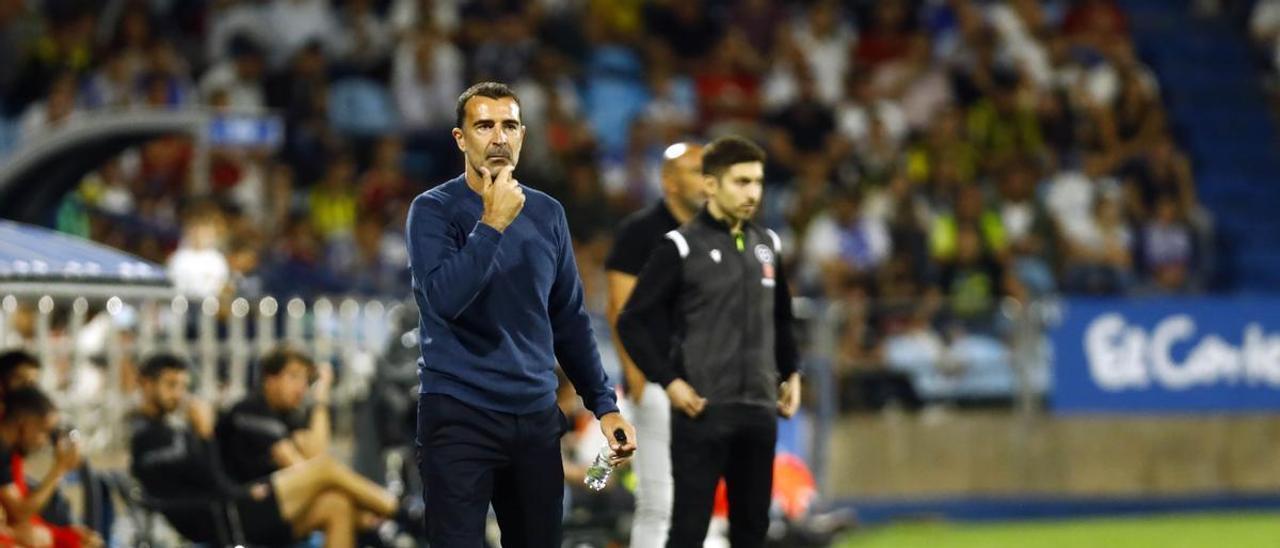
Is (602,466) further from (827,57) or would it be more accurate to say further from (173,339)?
(827,57)

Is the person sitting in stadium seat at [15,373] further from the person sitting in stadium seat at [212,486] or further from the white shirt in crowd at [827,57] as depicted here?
the white shirt in crowd at [827,57]

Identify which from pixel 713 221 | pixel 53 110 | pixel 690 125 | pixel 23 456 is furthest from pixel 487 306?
pixel 690 125

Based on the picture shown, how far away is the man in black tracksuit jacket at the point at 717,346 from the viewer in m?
9.46

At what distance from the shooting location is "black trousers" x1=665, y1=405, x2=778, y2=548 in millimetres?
9438

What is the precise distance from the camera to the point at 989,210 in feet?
70.7

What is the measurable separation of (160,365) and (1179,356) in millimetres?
9527

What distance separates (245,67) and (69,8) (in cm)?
164

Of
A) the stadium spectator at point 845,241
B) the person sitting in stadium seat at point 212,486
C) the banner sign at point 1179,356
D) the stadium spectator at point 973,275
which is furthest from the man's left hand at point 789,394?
the stadium spectator at point 973,275

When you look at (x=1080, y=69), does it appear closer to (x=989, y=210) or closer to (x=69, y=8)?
(x=989, y=210)

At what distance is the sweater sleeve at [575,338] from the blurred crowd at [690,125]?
30.3 ft

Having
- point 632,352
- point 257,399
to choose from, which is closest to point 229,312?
point 257,399

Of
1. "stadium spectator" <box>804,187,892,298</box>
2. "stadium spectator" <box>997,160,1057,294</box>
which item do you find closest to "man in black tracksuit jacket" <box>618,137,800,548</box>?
"stadium spectator" <box>804,187,892,298</box>

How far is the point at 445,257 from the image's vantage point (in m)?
7.16

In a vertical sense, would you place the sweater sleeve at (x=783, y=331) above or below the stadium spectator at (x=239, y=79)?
below
